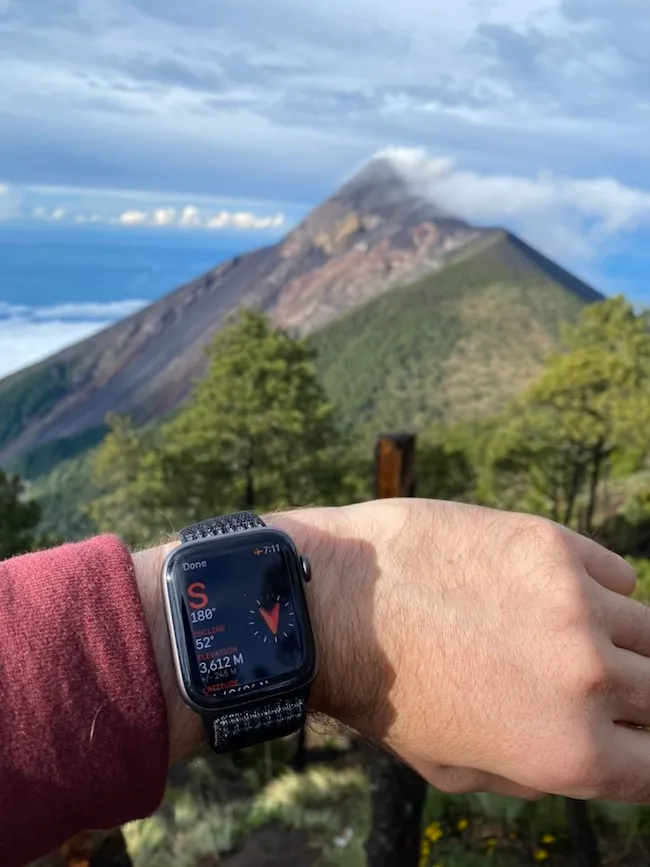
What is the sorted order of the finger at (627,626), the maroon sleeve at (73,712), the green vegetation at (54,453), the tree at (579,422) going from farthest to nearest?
the green vegetation at (54,453)
the tree at (579,422)
the finger at (627,626)
the maroon sleeve at (73,712)

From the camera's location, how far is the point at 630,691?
4.25 feet

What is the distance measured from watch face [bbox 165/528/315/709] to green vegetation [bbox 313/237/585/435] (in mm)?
32624

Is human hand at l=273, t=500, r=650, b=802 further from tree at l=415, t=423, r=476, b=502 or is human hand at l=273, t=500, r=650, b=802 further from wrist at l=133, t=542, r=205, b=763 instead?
tree at l=415, t=423, r=476, b=502

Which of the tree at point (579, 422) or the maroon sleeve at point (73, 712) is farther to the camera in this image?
the tree at point (579, 422)

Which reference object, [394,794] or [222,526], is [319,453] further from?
[222,526]

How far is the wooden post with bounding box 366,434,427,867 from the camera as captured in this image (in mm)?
4559

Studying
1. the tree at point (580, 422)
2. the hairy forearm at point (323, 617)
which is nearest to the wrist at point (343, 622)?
the hairy forearm at point (323, 617)

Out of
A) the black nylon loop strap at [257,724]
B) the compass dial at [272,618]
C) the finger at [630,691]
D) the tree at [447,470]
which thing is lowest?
the tree at [447,470]

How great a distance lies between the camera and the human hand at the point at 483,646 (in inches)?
49.9

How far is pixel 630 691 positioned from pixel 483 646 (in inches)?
10.0

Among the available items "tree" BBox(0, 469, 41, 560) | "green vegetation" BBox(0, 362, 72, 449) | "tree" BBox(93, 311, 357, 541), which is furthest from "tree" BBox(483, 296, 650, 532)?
"green vegetation" BBox(0, 362, 72, 449)

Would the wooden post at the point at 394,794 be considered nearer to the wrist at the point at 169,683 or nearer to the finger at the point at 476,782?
the finger at the point at 476,782

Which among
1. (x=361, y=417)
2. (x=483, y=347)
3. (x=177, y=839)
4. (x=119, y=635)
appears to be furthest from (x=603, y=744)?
(x=483, y=347)

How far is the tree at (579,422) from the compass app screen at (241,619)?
1695cm
